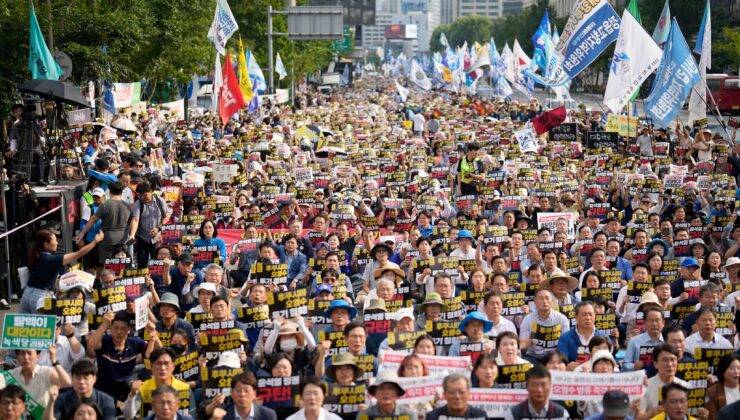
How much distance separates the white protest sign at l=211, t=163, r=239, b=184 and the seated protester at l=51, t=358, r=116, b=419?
1517cm

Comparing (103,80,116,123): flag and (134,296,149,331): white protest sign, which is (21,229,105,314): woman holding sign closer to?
(134,296,149,331): white protest sign

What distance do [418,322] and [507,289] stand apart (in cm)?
106

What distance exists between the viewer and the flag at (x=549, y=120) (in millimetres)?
32156

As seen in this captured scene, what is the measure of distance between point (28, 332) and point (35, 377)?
0.37 meters

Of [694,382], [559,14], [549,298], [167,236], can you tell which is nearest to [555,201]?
[167,236]

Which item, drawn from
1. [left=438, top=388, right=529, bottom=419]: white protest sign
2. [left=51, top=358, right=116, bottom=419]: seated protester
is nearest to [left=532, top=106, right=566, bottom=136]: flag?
[left=438, top=388, right=529, bottom=419]: white protest sign

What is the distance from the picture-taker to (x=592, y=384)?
8.85m

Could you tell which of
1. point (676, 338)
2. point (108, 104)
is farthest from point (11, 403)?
point (108, 104)

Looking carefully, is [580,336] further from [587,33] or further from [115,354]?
[587,33]

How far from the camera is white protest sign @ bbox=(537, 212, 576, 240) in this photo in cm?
1723

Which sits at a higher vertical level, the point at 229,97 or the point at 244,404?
the point at 229,97

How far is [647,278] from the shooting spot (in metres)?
13.0

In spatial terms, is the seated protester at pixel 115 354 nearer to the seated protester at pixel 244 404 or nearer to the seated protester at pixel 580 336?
the seated protester at pixel 244 404

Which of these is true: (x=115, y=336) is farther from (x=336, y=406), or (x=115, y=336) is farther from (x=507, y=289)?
(x=507, y=289)
